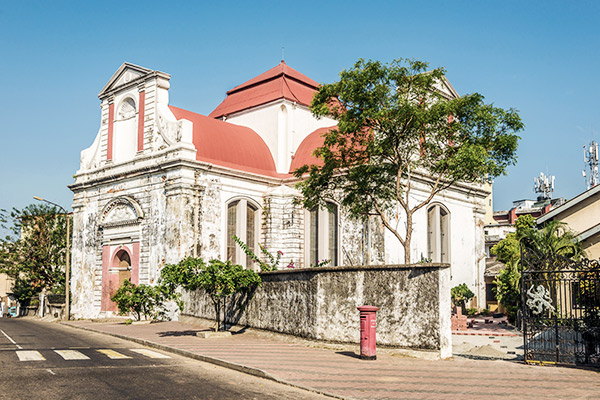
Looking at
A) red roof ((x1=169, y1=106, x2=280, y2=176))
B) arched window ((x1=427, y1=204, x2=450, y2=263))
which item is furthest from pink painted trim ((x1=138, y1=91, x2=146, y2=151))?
arched window ((x1=427, y1=204, x2=450, y2=263))

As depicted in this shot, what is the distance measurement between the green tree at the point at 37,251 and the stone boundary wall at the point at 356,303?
25.3 meters

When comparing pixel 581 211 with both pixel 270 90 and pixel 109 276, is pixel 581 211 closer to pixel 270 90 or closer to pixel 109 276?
pixel 270 90

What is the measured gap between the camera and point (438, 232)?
97.1ft

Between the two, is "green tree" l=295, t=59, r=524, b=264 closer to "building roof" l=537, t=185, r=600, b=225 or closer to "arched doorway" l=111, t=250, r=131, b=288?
"building roof" l=537, t=185, r=600, b=225

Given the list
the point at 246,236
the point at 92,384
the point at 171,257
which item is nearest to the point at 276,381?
the point at 92,384

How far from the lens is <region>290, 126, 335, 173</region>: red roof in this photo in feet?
98.6

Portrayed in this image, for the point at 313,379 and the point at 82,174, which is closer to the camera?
the point at 313,379

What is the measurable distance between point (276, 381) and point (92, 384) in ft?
11.2

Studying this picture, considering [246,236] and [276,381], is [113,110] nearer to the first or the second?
[246,236]

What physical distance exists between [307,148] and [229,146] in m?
4.19

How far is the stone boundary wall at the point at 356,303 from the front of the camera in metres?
13.7

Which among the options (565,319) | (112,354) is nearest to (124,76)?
(112,354)

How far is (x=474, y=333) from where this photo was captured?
819 inches

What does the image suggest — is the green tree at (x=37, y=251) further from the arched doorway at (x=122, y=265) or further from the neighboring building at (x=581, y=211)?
the neighboring building at (x=581, y=211)
